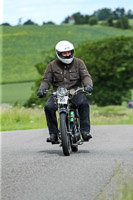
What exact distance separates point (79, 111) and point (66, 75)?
23.9 inches

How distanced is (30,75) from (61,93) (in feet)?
260

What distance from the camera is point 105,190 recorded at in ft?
18.0

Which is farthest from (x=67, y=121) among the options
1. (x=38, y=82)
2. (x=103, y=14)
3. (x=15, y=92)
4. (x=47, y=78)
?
(x=103, y=14)

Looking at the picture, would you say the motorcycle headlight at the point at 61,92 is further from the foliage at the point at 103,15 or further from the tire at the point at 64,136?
the foliage at the point at 103,15

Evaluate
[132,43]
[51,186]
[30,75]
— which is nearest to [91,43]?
[132,43]

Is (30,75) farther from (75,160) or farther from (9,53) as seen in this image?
(75,160)

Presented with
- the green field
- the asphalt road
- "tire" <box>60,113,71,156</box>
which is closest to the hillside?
the green field

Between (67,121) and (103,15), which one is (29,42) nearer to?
(103,15)

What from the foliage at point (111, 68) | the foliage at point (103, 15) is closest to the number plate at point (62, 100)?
the foliage at point (111, 68)

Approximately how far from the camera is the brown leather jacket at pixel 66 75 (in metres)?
9.04

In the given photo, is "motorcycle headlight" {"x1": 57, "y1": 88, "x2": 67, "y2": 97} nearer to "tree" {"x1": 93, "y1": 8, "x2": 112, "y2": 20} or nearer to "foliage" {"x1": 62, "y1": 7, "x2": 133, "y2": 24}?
"foliage" {"x1": 62, "y1": 7, "x2": 133, "y2": 24}

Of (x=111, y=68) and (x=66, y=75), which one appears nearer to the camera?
(x=66, y=75)

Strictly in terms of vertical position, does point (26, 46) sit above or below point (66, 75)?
below

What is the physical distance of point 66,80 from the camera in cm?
904
